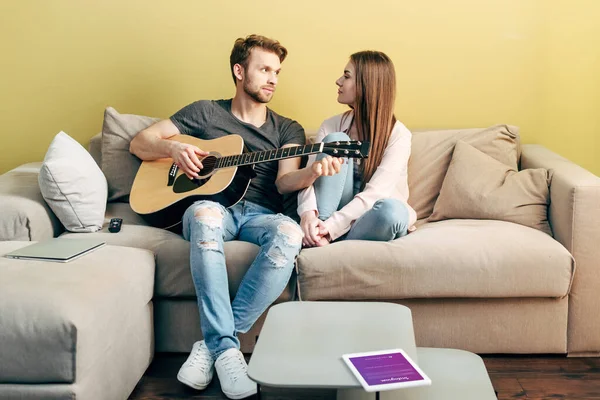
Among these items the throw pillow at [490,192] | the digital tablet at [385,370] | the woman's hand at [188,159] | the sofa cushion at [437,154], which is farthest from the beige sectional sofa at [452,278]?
the digital tablet at [385,370]

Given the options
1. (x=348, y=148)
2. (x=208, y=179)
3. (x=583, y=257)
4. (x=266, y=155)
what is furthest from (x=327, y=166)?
(x=583, y=257)

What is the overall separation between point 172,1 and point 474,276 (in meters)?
1.77

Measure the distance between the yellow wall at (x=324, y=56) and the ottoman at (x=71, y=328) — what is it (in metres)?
1.26

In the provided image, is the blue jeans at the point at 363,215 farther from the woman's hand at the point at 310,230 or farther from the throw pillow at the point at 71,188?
the throw pillow at the point at 71,188

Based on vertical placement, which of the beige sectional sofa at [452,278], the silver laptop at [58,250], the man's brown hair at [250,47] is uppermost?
the man's brown hair at [250,47]

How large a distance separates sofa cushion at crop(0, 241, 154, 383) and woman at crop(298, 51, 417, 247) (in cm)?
69

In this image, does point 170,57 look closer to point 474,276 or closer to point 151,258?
point 151,258

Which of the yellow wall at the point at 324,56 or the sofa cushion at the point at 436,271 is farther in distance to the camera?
the yellow wall at the point at 324,56

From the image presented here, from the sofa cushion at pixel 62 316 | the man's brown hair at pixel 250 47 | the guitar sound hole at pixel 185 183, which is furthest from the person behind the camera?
the man's brown hair at pixel 250 47

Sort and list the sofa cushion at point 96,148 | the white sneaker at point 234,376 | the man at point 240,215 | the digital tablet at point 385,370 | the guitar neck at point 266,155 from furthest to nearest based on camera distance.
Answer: the sofa cushion at point 96,148, the guitar neck at point 266,155, the man at point 240,215, the white sneaker at point 234,376, the digital tablet at point 385,370

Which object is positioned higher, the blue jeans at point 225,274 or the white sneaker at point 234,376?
the blue jeans at point 225,274

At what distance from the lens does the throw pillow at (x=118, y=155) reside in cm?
292

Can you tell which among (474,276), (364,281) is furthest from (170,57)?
(474,276)

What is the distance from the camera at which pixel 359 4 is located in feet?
10.4
